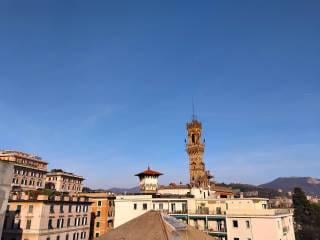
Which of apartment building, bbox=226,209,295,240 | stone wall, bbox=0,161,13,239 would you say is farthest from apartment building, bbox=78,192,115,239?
stone wall, bbox=0,161,13,239

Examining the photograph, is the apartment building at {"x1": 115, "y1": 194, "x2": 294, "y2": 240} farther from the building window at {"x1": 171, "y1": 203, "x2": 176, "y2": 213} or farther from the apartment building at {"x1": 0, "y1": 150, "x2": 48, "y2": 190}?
the apartment building at {"x1": 0, "y1": 150, "x2": 48, "y2": 190}

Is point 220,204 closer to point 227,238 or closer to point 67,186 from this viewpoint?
point 227,238

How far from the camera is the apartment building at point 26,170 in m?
93.2

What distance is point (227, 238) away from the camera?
5428cm

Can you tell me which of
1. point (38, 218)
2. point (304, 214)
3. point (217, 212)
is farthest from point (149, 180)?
point (304, 214)

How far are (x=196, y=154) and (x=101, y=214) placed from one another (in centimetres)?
4703

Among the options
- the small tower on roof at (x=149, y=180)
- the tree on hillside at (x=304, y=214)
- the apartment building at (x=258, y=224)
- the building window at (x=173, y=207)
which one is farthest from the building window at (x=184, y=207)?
the tree on hillside at (x=304, y=214)

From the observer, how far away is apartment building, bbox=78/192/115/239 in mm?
74431

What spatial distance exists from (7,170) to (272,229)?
1699 inches

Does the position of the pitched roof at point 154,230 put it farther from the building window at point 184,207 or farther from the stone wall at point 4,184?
the building window at point 184,207

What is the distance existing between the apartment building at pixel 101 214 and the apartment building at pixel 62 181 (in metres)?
40.7

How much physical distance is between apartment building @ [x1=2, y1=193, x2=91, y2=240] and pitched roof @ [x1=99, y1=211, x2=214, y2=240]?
101 feet

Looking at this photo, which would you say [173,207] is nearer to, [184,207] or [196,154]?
[184,207]

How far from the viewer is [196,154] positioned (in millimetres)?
111188
